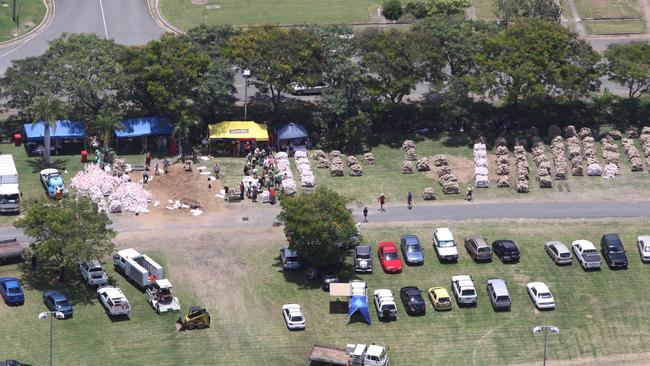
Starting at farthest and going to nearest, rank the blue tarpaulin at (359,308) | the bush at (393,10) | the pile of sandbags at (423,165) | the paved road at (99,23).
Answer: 1. the bush at (393,10)
2. the paved road at (99,23)
3. the pile of sandbags at (423,165)
4. the blue tarpaulin at (359,308)

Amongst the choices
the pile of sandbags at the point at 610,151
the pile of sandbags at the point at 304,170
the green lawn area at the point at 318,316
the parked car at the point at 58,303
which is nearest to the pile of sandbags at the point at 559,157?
the pile of sandbags at the point at 610,151

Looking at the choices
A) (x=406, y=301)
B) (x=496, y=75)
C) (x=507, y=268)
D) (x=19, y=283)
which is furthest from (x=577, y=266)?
(x=19, y=283)

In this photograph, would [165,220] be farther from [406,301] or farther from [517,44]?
[517,44]

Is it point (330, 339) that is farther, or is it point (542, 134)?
point (542, 134)

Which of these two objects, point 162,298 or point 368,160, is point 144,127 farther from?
point 162,298

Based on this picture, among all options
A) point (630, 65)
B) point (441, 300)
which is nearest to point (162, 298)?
point (441, 300)

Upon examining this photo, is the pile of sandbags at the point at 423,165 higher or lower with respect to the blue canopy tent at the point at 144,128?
lower

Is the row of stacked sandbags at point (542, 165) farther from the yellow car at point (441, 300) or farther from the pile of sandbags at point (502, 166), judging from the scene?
the yellow car at point (441, 300)
